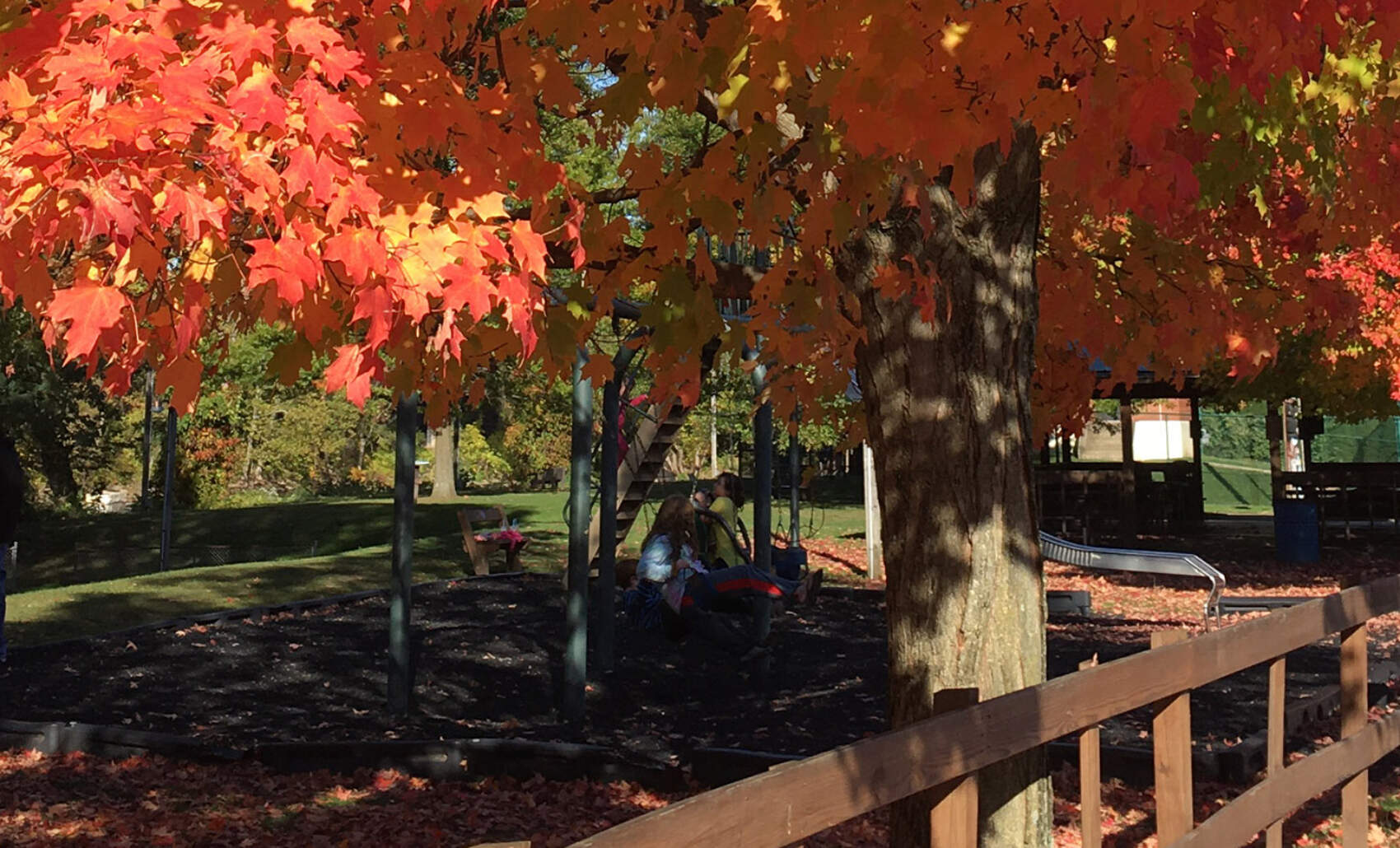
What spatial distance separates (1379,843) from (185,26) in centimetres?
637

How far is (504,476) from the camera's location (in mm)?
53781

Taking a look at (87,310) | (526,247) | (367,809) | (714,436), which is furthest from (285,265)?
(714,436)

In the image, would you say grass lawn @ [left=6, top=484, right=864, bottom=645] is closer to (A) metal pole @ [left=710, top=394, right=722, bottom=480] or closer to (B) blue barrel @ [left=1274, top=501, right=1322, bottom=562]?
(A) metal pole @ [left=710, top=394, right=722, bottom=480]

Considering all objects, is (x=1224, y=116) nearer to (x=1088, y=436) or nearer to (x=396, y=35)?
(x=396, y=35)

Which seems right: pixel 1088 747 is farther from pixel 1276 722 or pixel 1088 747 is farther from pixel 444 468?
pixel 444 468

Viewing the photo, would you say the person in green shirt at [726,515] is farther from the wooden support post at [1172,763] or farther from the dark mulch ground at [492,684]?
the wooden support post at [1172,763]

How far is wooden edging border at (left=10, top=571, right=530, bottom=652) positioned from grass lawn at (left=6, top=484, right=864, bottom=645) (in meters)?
0.64

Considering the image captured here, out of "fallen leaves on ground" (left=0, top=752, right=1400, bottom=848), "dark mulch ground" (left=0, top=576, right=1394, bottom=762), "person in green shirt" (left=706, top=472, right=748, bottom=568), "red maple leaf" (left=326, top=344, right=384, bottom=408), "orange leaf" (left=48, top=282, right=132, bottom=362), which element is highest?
"orange leaf" (left=48, top=282, right=132, bottom=362)

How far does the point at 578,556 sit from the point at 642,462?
4.97 meters

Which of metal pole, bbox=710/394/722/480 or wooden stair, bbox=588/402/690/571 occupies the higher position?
metal pole, bbox=710/394/722/480

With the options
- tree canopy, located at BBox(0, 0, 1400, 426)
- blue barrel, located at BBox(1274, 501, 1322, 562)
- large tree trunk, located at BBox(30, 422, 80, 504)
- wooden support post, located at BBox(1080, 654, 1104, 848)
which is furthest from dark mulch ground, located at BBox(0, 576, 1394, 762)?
large tree trunk, located at BBox(30, 422, 80, 504)

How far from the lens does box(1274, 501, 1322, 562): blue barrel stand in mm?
20969

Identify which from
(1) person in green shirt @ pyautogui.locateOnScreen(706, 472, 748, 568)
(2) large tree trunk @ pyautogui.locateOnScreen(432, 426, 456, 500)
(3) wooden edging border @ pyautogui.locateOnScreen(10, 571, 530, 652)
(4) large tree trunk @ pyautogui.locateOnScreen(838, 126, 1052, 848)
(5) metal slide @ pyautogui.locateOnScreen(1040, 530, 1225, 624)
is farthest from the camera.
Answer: (2) large tree trunk @ pyautogui.locateOnScreen(432, 426, 456, 500)

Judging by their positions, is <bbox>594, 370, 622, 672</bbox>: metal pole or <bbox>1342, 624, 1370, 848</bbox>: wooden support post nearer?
<bbox>1342, 624, 1370, 848</bbox>: wooden support post
